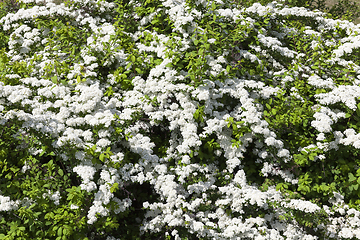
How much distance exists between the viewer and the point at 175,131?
243 inches

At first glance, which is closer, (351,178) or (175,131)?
(351,178)

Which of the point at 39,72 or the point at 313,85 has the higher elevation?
the point at 39,72

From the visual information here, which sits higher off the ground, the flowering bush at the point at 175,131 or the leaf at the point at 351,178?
the flowering bush at the point at 175,131

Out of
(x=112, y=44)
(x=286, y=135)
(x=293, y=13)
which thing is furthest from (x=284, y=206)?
(x=293, y=13)

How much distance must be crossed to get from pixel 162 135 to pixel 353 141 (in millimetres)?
4044

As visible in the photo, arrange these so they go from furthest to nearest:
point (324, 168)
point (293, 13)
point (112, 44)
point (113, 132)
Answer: point (293, 13) < point (112, 44) < point (324, 168) < point (113, 132)

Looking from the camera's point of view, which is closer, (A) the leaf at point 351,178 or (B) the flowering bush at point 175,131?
(B) the flowering bush at point 175,131

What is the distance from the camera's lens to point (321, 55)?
722cm

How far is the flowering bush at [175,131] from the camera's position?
15.2ft

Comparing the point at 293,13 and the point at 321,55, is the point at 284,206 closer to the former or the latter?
the point at 321,55

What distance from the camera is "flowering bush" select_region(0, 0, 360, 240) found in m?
4.64

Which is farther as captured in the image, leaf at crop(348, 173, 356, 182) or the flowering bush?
leaf at crop(348, 173, 356, 182)

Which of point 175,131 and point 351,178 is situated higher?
point 175,131

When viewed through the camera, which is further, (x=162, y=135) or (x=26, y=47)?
(x=26, y=47)
